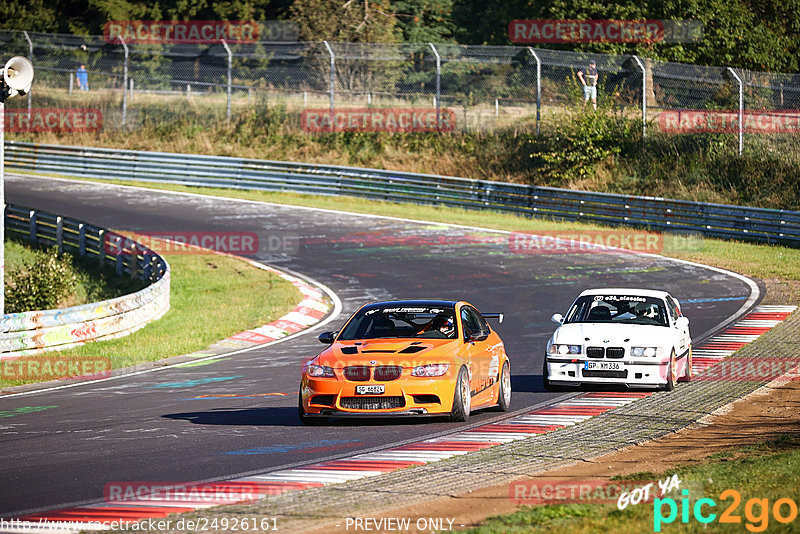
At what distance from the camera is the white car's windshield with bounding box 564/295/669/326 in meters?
15.3

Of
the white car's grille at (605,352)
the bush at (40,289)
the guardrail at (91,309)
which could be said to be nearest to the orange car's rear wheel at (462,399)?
the white car's grille at (605,352)

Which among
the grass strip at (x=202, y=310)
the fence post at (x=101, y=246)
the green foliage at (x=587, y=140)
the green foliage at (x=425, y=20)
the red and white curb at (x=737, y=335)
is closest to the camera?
the red and white curb at (x=737, y=335)

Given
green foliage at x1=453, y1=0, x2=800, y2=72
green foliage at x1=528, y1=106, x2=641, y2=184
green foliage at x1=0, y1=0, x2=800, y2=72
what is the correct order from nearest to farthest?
green foliage at x1=528, y1=106, x2=641, y2=184, green foliage at x1=453, y1=0, x2=800, y2=72, green foliage at x1=0, y1=0, x2=800, y2=72

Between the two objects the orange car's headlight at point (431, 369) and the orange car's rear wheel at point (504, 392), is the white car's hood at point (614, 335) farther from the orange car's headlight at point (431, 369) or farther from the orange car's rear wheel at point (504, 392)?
the orange car's headlight at point (431, 369)

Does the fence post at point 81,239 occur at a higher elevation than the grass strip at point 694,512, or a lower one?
lower

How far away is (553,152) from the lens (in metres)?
38.6

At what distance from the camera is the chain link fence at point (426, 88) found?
34.0m

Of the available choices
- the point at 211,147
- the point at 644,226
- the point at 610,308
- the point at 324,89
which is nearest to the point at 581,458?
the point at 610,308

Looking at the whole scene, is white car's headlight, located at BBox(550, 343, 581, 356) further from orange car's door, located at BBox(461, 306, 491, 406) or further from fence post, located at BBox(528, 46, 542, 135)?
fence post, located at BBox(528, 46, 542, 135)

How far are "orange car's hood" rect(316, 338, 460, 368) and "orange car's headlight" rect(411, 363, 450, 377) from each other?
61mm

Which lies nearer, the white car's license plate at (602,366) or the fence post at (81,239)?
the white car's license plate at (602,366)

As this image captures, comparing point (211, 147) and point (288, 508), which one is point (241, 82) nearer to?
point (211, 147)

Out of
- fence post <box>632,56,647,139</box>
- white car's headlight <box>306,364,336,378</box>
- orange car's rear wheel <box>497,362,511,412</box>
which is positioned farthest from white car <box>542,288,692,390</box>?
fence post <box>632,56,647,139</box>

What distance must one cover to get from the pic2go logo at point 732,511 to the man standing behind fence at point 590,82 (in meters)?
30.2
